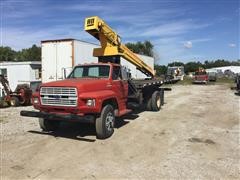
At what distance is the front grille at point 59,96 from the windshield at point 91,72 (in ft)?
5.47

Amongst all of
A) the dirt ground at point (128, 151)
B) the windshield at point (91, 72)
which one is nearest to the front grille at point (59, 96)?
the dirt ground at point (128, 151)

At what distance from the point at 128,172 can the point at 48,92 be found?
12.6ft

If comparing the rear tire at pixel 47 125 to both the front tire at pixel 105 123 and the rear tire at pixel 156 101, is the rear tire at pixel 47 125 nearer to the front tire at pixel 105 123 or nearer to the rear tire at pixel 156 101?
the front tire at pixel 105 123

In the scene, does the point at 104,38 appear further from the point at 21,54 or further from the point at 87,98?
the point at 21,54

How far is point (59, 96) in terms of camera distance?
874 cm

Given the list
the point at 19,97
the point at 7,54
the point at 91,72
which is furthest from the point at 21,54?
the point at 91,72

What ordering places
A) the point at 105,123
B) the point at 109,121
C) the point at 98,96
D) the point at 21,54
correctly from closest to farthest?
the point at 98,96 < the point at 105,123 < the point at 109,121 < the point at 21,54

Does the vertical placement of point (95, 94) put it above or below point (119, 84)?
below

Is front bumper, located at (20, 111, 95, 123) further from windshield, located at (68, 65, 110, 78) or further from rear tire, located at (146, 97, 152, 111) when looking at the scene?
rear tire, located at (146, 97, 152, 111)

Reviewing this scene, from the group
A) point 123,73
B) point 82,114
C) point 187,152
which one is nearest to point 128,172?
point 187,152

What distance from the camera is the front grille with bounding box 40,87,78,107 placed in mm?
8523

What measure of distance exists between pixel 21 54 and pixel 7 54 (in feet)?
13.0

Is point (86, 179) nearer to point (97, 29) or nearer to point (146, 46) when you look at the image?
point (97, 29)

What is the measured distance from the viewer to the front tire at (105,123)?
8.71m
